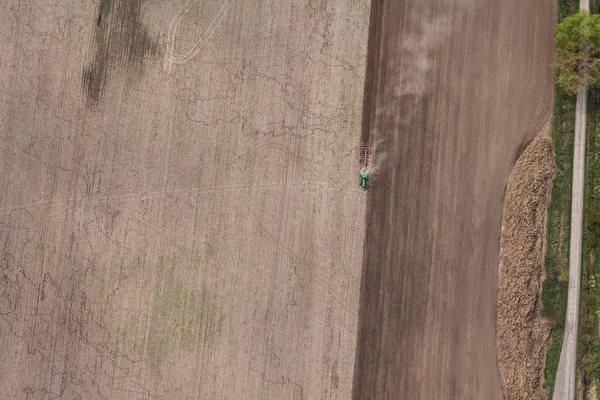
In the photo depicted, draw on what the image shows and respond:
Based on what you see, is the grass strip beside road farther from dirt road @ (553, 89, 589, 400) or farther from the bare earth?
the bare earth

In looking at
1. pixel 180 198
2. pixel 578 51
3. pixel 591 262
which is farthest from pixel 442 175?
pixel 180 198

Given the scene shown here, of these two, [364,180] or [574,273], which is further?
[364,180]

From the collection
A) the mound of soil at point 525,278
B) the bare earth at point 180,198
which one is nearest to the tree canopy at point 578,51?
the mound of soil at point 525,278

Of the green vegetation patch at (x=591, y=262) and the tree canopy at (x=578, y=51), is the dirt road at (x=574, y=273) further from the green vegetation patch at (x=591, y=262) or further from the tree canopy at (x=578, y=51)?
the tree canopy at (x=578, y=51)

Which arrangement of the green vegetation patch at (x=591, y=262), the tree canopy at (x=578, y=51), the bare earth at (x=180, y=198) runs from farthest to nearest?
the bare earth at (x=180, y=198)
the green vegetation patch at (x=591, y=262)
the tree canopy at (x=578, y=51)

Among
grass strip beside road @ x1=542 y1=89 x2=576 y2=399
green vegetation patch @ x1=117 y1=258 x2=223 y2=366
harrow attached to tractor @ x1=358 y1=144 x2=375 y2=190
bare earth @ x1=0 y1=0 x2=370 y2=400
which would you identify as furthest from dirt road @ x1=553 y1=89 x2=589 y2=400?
green vegetation patch @ x1=117 y1=258 x2=223 y2=366

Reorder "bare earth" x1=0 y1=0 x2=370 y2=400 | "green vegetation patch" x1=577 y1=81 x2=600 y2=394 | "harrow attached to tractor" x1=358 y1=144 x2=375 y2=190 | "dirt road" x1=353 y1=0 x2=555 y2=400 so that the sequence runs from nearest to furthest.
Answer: "green vegetation patch" x1=577 y1=81 x2=600 y2=394 < "dirt road" x1=353 y1=0 x2=555 y2=400 < "bare earth" x1=0 y1=0 x2=370 y2=400 < "harrow attached to tractor" x1=358 y1=144 x2=375 y2=190

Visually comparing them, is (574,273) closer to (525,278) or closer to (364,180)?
(525,278)
